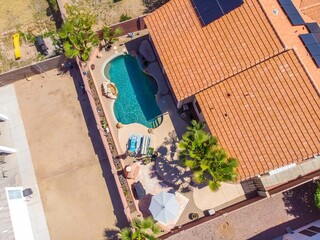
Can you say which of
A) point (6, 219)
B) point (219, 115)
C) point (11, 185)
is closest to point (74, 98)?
point (11, 185)

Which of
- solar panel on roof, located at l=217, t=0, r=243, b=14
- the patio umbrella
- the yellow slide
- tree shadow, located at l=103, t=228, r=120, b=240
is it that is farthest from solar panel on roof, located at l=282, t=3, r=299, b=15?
the yellow slide

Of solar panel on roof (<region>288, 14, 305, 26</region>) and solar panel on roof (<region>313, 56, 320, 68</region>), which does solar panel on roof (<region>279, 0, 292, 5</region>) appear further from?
solar panel on roof (<region>313, 56, 320, 68</region>)

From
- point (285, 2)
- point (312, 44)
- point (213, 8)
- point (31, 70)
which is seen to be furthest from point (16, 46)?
point (312, 44)

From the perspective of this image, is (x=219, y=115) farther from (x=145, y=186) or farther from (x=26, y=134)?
(x=26, y=134)

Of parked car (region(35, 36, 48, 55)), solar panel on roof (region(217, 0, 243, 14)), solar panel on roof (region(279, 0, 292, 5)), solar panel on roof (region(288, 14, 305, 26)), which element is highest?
parked car (region(35, 36, 48, 55))

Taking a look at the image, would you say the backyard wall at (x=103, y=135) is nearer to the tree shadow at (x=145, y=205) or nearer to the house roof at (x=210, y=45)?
the tree shadow at (x=145, y=205)

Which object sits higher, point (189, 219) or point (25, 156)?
point (25, 156)

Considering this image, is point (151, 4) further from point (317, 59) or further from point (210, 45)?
point (317, 59)
